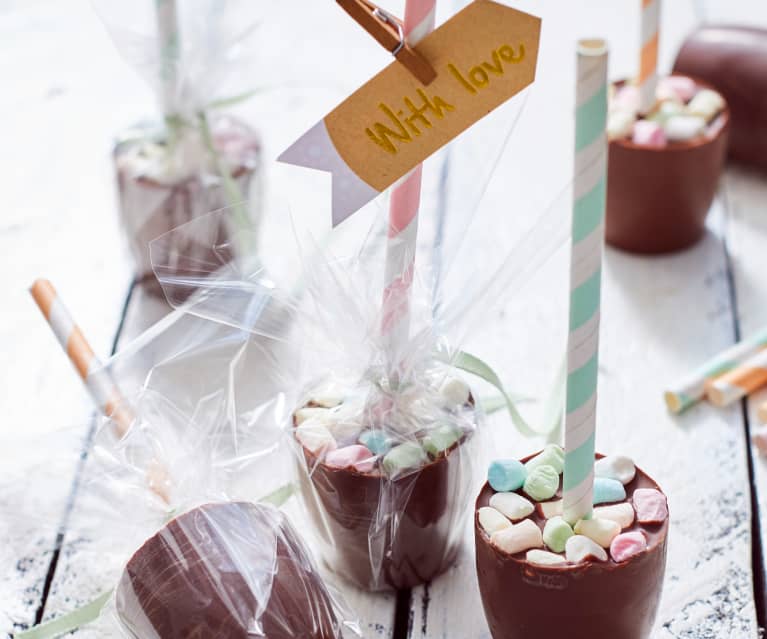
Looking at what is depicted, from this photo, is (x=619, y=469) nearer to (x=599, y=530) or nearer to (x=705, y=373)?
(x=599, y=530)

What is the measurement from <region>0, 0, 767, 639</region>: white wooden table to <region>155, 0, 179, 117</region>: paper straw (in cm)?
12

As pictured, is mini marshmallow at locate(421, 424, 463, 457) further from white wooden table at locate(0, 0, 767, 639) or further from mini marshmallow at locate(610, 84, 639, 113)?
mini marshmallow at locate(610, 84, 639, 113)

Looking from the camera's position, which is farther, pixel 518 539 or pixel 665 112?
pixel 665 112

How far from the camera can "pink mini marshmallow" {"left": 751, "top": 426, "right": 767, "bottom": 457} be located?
40.0 inches

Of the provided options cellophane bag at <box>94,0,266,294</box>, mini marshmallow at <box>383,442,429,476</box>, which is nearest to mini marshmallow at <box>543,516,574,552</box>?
mini marshmallow at <box>383,442,429,476</box>

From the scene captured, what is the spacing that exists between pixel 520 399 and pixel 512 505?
10.0 inches

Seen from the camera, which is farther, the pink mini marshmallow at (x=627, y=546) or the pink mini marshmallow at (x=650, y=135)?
the pink mini marshmallow at (x=650, y=135)

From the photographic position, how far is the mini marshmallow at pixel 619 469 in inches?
32.8

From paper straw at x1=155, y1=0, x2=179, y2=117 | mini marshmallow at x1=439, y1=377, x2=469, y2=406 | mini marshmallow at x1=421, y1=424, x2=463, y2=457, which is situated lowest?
mini marshmallow at x1=421, y1=424, x2=463, y2=457

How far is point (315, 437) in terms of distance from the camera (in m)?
0.86

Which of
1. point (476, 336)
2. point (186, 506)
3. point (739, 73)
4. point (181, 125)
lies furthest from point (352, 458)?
point (739, 73)

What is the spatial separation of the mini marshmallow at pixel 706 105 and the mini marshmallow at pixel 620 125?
64 millimetres

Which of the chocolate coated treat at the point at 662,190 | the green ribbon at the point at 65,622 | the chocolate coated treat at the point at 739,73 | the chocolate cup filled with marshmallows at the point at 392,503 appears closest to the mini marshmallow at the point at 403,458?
the chocolate cup filled with marshmallows at the point at 392,503

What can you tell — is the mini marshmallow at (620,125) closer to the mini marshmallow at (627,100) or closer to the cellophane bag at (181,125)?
the mini marshmallow at (627,100)
